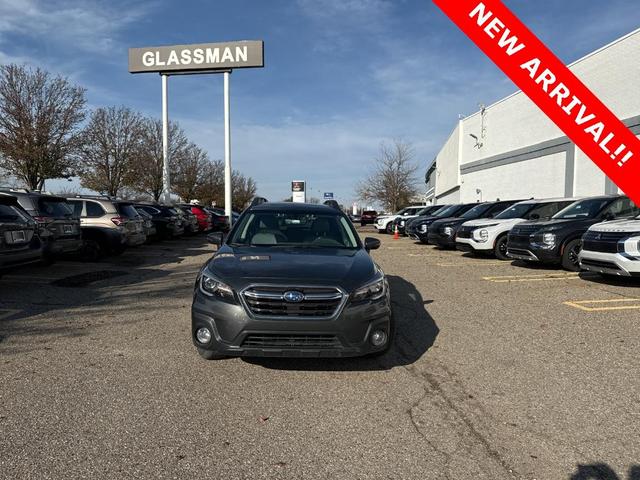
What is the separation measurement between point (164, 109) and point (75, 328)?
1117 inches

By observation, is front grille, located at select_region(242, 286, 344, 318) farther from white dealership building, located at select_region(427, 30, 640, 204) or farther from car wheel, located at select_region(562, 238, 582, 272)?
white dealership building, located at select_region(427, 30, 640, 204)

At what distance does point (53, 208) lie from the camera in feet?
Answer: 33.4

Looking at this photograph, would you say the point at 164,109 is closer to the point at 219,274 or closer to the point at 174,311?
the point at 174,311

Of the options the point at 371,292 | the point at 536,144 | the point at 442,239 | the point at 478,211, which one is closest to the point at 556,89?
the point at 371,292

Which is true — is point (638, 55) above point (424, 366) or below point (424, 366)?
above

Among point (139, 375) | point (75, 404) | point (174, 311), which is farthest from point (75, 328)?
point (75, 404)

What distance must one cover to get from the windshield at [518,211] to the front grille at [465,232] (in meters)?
0.82

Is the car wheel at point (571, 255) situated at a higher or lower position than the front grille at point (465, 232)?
lower

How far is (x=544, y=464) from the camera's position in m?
2.92

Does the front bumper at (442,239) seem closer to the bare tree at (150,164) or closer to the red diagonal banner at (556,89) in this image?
the red diagonal banner at (556,89)

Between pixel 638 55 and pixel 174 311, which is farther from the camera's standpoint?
pixel 638 55

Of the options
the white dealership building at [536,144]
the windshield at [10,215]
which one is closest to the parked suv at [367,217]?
the white dealership building at [536,144]

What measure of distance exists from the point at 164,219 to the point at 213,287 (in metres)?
14.6

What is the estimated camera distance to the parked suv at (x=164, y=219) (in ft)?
59.2
